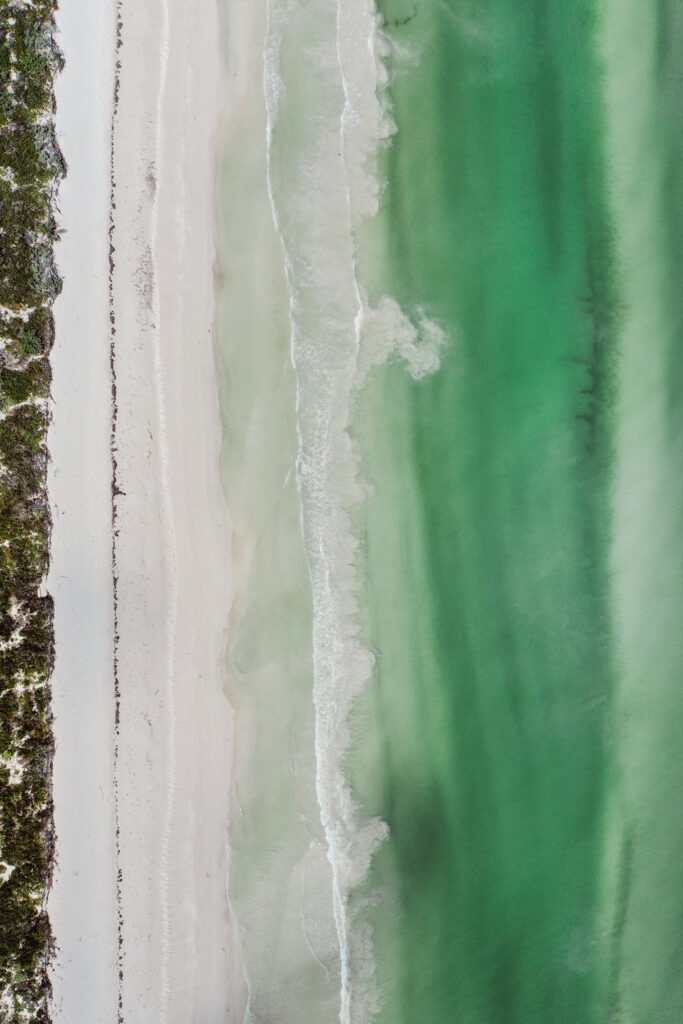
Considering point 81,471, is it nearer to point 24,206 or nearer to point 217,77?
point 24,206

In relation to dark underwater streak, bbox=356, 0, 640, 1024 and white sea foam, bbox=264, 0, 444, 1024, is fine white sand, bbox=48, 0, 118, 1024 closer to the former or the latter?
white sea foam, bbox=264, 0, 444, 1024

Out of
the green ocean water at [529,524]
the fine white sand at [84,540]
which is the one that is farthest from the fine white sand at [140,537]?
the green ocean water at [529,524]

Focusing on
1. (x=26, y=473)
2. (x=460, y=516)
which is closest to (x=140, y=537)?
(x=26, y=473)

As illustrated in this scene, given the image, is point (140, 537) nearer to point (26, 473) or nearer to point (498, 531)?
point (26, 473)

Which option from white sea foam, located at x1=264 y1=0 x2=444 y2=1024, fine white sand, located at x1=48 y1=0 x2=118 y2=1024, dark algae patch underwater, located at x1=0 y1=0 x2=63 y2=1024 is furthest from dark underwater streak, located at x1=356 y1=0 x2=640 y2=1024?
dark algae patch underwater, located at x1=0 y1=0 x2=63 y2=1024

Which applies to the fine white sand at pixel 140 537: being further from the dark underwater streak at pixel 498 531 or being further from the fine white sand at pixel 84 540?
the dark underwater streak at pixel 498 531

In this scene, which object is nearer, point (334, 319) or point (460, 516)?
point (334, 319)
